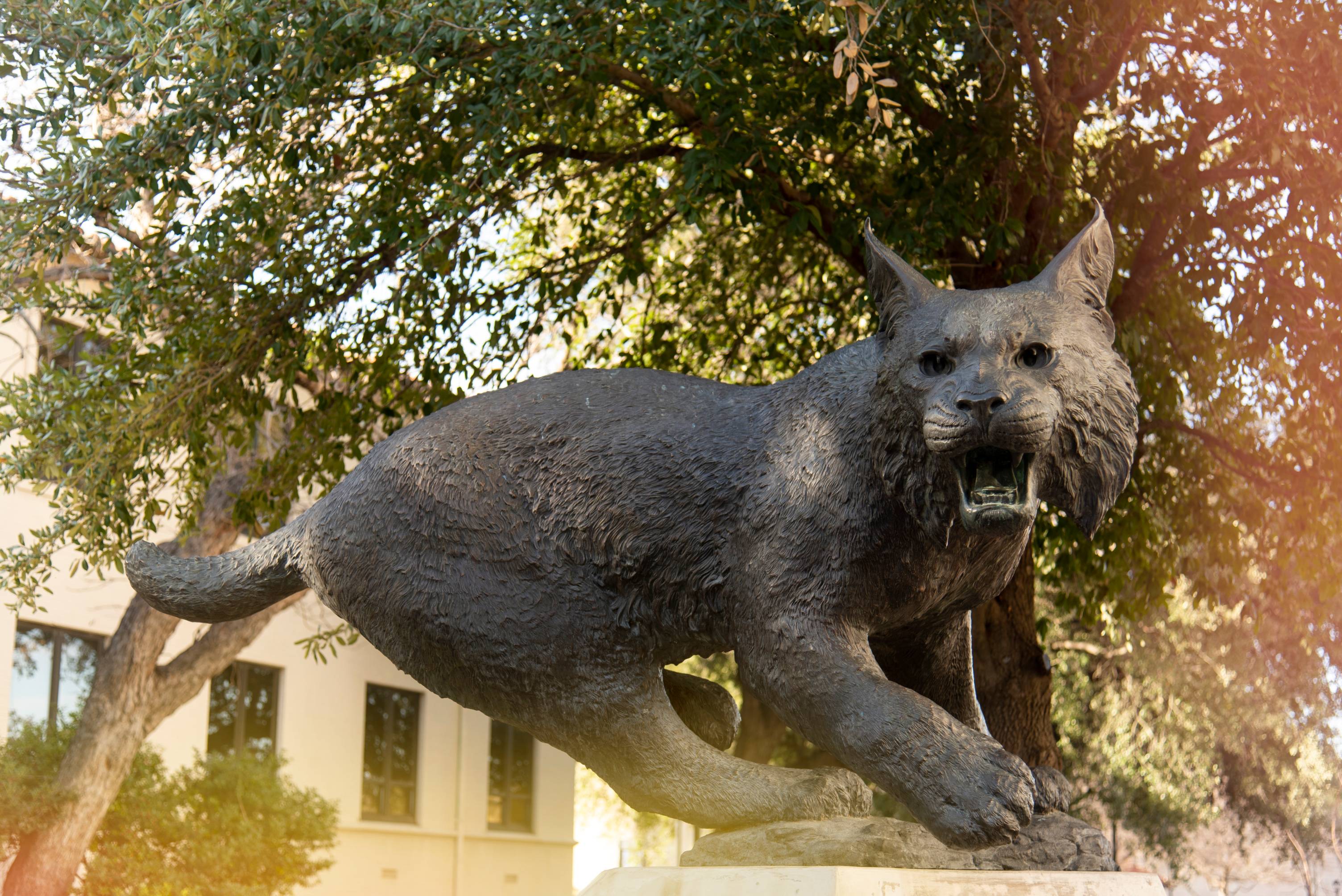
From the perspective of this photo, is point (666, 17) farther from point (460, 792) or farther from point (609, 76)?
point (460, 792)

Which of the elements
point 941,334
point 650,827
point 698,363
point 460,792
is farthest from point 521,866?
point 941,334

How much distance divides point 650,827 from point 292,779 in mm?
12585

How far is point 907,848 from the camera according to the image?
292 cm

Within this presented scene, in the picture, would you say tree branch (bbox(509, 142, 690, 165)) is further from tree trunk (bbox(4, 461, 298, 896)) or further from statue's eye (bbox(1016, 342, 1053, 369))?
statue's eye (bbox(1016, 342, 1053, 369))

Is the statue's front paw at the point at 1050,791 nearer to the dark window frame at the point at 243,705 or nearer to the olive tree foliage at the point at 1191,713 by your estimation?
the olive tree foliage at the point at 1191,713

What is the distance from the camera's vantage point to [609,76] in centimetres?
650

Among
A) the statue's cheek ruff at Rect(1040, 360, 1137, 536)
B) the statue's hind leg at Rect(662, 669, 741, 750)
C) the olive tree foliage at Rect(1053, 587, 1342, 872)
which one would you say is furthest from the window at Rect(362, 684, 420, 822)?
the statue's cheek ruff at Rect(1040, 360, 1137, 536)

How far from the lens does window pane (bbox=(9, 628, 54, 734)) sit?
11984mm

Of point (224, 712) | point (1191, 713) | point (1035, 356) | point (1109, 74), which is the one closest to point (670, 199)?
point (1109, 74)

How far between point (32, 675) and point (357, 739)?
15.3ft

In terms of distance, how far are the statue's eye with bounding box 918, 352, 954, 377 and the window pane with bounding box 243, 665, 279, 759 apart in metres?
13.3

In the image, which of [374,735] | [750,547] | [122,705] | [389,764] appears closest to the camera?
[750,547]

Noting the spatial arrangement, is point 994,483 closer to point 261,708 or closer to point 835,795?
point 835,795

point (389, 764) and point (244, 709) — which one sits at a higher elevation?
point (244, 709)
